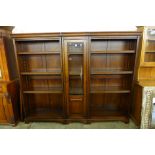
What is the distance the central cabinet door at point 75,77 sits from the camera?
2209 millimetres

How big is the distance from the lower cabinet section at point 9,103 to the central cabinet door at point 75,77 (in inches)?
40.9

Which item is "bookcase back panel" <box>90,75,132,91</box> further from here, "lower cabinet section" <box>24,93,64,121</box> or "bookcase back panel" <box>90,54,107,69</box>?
"lower cabinet section" <box>24,93,64,121</box>

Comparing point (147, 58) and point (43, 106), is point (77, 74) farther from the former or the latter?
point (147, 58)

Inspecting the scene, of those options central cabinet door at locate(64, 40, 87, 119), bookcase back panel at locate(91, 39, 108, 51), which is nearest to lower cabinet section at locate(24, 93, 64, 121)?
central cabinet door at locate(64, 40, 87, 119)

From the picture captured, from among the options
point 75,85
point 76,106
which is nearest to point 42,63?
point 75,85

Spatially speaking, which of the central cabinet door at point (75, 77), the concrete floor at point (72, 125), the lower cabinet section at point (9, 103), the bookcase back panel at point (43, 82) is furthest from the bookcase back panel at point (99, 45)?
the lower cabinet section at point (9, 103)

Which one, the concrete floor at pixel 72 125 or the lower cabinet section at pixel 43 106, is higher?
the lower cabinet section at pixel 43 106

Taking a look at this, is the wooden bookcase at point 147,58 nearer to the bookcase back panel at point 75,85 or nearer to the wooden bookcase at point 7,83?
the bookcase back panel at point 75,85

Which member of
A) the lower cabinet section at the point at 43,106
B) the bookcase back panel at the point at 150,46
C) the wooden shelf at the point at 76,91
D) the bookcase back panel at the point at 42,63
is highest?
the bookcase back panel at the point at 150,46

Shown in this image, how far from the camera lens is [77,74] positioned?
2.37 m

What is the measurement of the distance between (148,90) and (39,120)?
2.13 meters

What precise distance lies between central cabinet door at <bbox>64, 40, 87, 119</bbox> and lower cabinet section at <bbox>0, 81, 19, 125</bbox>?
1.04 meters
